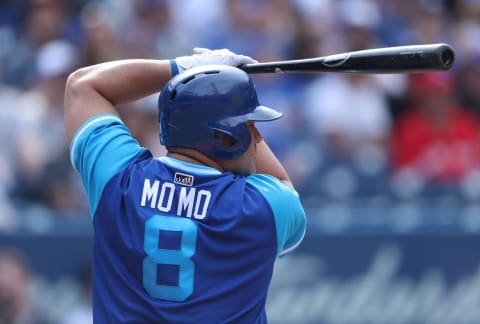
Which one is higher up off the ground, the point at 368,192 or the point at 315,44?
the point at 315,44

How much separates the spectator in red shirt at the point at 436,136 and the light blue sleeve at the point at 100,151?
4.95 m

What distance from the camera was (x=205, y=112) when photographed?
10.4ft

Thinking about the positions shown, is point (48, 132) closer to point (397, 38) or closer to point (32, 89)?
point (32, 89)

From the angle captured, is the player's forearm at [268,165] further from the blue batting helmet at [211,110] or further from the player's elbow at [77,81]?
the player's elbow at [77,81]

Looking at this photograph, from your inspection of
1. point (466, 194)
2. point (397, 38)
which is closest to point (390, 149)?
point (466, 194)

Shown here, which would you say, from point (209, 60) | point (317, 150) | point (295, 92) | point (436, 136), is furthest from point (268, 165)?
point (295, 92)

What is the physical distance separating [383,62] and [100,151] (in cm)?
95

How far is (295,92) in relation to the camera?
28.7 feet

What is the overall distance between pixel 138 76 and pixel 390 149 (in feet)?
16.8

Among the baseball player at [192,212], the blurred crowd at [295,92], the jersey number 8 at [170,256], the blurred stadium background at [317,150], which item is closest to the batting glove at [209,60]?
the baseball player at [192,212]

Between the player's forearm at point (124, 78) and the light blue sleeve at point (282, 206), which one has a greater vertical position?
the player's forearm at point (124, 78)

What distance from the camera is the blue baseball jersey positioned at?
3.13m

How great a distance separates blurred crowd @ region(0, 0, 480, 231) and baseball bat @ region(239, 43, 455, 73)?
4106 millimetres

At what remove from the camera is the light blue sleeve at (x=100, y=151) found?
3262 millimetres
